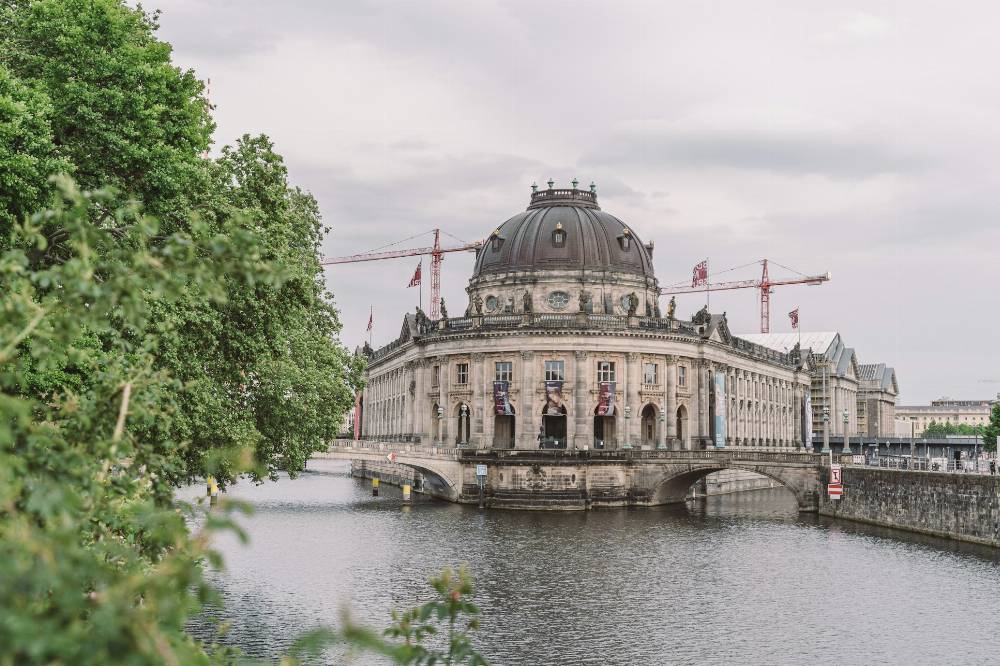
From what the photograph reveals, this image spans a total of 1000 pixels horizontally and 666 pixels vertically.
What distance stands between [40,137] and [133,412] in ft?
54.2

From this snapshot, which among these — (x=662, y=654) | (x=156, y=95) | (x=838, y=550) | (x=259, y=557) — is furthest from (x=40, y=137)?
(x=838, y=550)

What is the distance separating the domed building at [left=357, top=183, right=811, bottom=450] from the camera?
97500 millimetres

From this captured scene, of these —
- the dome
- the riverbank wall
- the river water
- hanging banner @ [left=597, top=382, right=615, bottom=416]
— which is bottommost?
the river water

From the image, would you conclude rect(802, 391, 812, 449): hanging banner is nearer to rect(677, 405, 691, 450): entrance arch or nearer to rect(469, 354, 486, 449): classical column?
rect(677, 405, 691, 450): entrance arch

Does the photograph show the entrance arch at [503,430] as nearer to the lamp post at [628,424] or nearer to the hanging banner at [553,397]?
the hanging banner at [553,397]

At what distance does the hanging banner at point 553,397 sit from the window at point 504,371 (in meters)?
3.94

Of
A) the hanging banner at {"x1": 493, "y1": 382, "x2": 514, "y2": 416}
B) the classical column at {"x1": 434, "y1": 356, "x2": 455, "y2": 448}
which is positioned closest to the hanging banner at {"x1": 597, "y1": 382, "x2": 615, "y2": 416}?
the hanging banner at {"x1": 493, "y1": 382, "x2": 514, "y2": 416}

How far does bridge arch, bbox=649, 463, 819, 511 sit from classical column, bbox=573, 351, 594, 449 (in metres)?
8.49

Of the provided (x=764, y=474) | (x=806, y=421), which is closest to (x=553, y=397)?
(x=764, y=474)

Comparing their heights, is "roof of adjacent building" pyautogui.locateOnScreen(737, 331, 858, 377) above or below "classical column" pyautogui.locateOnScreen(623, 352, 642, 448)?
above

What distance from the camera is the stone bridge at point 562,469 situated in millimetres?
86125

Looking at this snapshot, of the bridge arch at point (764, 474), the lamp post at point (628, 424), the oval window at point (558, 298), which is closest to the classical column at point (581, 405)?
the lamp post at point (628, 424)

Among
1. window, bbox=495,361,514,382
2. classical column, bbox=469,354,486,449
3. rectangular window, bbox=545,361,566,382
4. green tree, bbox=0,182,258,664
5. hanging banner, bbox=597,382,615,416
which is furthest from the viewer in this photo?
classical column, bbox=469,354,486,449

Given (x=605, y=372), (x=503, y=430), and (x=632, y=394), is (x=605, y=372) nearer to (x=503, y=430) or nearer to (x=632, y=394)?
(x=632, y=394)
